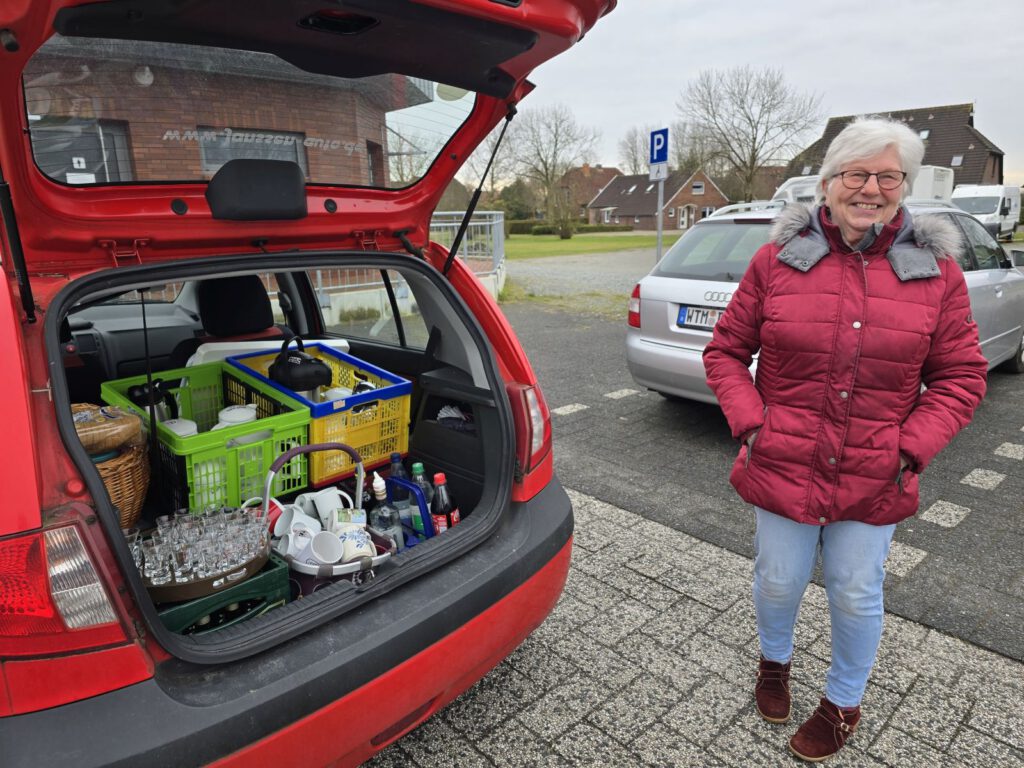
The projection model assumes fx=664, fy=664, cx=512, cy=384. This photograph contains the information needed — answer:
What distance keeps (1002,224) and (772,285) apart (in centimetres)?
3073

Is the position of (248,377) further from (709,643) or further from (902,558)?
(902,558)

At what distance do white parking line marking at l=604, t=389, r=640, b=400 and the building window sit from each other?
14.2ft

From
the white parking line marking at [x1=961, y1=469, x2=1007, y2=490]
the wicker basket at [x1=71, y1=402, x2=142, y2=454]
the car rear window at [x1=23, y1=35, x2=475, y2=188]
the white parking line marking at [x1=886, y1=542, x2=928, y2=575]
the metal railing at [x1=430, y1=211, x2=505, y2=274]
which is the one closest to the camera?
the car rear window at [x1=23, y1=35, x2=475, y2=188]

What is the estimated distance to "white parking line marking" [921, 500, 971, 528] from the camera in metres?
3.53

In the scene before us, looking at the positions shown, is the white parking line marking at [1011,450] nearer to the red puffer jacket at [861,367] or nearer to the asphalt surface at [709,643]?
the asphalt surface at [709,643]

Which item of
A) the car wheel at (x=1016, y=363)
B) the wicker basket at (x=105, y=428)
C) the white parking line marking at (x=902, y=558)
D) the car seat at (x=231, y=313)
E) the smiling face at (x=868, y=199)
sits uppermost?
the smiling face at (x=868, y=199)

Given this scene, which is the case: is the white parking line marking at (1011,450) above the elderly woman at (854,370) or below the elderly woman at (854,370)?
below

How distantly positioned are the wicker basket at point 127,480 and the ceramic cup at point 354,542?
2.11ft

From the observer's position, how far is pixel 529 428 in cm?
219

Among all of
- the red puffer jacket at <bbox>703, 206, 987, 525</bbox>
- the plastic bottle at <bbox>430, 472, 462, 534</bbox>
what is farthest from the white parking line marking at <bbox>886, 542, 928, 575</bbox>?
the plastic bottle at <bbox>430, 472, 462, 534</bbox>

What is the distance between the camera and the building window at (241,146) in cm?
187

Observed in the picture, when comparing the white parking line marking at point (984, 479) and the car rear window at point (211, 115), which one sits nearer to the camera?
the car rear window at point (211, 115)

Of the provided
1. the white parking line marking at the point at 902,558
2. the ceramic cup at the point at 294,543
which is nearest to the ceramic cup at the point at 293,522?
the ceramic cup at the point at 294,543

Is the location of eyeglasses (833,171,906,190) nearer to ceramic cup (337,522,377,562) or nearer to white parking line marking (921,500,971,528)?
ceramic cup (337,522,377,562)
